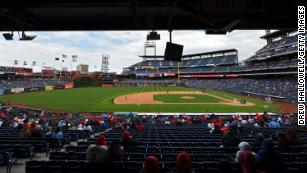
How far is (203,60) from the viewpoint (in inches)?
5635

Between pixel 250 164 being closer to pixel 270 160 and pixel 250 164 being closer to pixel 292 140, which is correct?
pixel 270 160

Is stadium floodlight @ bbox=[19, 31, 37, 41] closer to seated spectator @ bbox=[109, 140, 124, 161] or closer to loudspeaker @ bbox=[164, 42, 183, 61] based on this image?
loudspeaker @ bbox=[164, 42, 183, 61]

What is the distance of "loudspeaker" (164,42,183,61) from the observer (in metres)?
10.0

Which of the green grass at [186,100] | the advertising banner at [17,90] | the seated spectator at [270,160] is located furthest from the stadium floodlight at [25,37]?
the advertising banner at [17,90]

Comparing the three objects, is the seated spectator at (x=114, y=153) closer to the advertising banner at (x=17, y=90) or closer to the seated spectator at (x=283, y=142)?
the seated spectator at (x=283, y=142)

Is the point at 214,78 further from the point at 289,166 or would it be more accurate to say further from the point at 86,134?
the point at 289,166

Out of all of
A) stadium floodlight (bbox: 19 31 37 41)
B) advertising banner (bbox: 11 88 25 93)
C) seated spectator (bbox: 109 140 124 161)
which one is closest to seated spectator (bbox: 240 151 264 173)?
seated spectator (bbox: 109 140 124 161)
